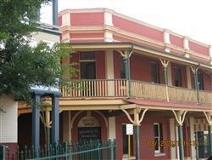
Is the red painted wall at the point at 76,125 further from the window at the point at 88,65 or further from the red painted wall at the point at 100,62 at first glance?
the red painted wall at the point at 100,62

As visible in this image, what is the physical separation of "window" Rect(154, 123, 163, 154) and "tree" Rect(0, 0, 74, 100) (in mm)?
18700

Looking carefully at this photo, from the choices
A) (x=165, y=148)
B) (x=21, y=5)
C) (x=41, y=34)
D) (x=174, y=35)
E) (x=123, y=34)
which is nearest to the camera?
(x=21, y=5)

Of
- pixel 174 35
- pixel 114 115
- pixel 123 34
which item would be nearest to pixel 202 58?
pixel 174 35

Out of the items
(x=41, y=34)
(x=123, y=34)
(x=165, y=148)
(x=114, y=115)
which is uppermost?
(x=123, y=34)

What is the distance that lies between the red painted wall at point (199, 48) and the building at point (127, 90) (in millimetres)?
1976

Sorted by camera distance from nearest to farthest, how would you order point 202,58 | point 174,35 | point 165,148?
point 165,148, point 174,35, point 202,58

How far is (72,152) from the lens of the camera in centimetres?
1229

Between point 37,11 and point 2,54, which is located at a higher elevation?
point 37,11

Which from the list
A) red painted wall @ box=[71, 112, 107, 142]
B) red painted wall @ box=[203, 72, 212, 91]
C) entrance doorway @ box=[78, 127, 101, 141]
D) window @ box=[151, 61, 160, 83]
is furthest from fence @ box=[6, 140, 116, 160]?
red painted wall @ box=[203, 72, 212, 91]

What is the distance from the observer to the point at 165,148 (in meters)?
28.8

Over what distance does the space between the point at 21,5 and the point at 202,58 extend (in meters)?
26.8

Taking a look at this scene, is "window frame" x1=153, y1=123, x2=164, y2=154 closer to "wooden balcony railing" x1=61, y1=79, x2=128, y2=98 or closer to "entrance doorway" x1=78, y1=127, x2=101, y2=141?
"entrance doorway" x1=78, y1=127, x2=101, y2=141

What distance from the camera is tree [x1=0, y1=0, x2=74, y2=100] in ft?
30.4

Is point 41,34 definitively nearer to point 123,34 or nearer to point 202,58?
point 123,34
